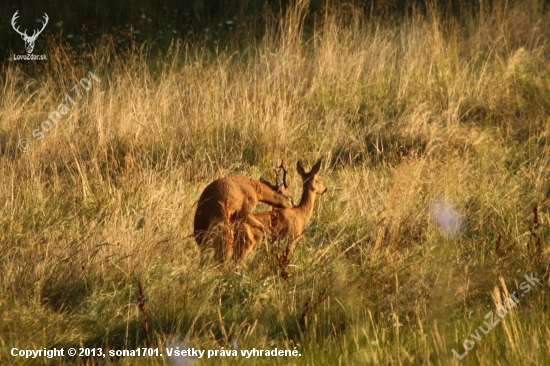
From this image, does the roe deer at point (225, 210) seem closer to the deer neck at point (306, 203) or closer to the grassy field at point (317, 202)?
the grassy field at point (317, 202)

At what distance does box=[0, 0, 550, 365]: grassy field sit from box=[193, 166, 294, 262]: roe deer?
0.15m

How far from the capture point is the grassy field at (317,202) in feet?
13.5

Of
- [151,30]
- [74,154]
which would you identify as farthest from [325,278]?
[151,30]

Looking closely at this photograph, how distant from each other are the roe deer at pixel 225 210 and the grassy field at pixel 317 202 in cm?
15

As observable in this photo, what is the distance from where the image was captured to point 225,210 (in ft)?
15.1

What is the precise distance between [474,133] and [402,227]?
2140 mm

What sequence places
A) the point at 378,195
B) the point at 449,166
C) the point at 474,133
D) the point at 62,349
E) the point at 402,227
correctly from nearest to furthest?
the point at 62,349 < the point at 402,227 < the point at 378,195 < the point at 449,166 < the point at 474,133

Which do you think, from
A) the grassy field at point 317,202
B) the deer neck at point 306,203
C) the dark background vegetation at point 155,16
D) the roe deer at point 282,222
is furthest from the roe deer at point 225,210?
the dark background vegetation at point 155,16

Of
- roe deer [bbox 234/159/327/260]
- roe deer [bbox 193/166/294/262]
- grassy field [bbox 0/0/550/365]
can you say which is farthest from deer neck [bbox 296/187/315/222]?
roe deer [bbox 193/166/294/262]

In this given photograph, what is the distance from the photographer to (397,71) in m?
8.29

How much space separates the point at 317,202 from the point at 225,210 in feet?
4.33

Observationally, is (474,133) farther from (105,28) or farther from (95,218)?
(105,28)

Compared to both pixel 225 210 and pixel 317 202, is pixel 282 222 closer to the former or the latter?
pixel 225 210

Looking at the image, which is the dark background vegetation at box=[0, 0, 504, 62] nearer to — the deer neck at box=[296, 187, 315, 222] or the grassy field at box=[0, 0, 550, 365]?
the grassy field at box=[0, 0, 550, 365]
